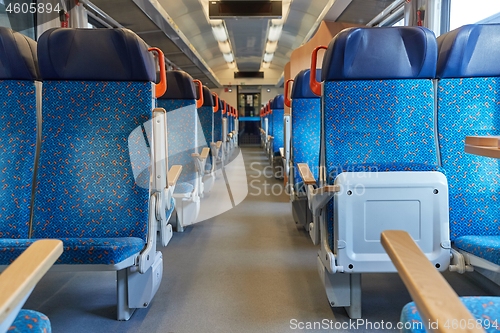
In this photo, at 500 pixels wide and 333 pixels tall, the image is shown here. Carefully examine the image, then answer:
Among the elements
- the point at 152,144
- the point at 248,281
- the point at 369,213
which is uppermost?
the point at 152,144

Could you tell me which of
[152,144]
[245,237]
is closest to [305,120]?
[245,237]

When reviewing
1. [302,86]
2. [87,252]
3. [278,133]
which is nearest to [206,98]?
[302,86]

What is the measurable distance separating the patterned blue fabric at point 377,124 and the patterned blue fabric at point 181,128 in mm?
1960

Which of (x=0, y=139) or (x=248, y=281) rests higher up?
(x=0, y=139)

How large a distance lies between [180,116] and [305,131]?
117 cm

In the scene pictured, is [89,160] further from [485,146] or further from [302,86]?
[302,86]

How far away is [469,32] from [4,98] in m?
2.40

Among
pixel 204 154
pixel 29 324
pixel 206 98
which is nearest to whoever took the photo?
pixel 29 324

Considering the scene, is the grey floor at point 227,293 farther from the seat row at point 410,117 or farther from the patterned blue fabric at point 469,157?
the patterned blue fabric at point 469,157

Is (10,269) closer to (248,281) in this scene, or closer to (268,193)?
(248,281)

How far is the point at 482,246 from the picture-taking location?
186 centimetres

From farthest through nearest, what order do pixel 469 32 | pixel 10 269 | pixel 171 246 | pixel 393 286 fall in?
pixel 171 246 < pixel 393 286 < pixel 469 32 < pixel 10 269

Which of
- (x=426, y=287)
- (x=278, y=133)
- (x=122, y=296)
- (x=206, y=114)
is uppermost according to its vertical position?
(x=206, y=114)

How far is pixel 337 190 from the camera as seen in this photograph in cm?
195
